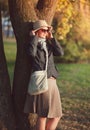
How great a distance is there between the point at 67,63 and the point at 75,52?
769mm

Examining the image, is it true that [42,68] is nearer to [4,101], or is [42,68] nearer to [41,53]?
[41,53]

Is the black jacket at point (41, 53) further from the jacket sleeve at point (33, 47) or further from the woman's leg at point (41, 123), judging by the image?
the woman's leg at point (41, 123)

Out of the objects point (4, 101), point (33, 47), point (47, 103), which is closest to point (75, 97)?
point (4, 101)

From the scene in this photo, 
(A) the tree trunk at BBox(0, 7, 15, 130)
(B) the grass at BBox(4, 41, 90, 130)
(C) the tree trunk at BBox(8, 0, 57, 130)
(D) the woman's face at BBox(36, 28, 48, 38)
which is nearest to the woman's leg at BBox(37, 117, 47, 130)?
(C) the tree trunk at BBox(8, 0, 57, 130)

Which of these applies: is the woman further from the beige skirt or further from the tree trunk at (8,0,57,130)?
the tree trunk at (8,0,57,130)

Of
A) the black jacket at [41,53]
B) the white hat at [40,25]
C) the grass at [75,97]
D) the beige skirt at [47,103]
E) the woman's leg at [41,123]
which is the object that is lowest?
the grass at [75,97]

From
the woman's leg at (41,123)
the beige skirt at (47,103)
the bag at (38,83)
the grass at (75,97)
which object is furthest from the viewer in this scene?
the grass at (75,97)

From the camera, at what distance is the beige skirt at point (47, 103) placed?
19.1 feet

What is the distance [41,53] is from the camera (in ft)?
19.0

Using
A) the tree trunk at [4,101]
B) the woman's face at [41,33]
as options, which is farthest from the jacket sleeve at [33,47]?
the tree trunk at [4,101]

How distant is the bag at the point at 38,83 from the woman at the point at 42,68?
9 centimetres

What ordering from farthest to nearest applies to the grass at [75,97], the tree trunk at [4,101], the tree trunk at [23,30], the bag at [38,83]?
the grass at [75,97]
the tree trunk at [4,101]
the tree trunk at [23,30]
the bag at [38,83]

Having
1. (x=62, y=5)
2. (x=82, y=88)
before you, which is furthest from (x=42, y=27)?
(x=82, y=88)

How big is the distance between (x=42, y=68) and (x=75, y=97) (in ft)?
22.1
